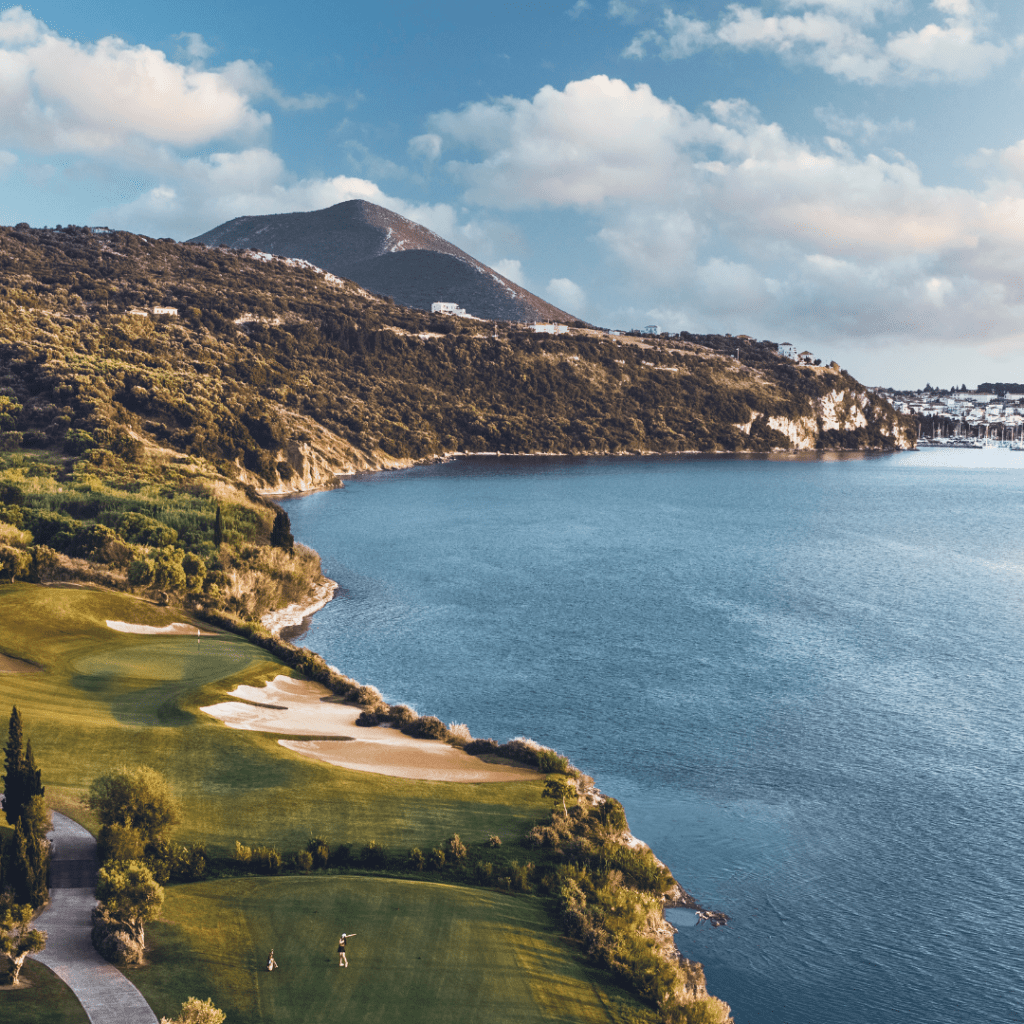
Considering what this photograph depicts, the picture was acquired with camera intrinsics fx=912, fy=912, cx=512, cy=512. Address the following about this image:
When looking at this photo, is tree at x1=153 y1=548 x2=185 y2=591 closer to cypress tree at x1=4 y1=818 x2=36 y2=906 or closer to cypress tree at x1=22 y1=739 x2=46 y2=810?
cypress tree at x1=22 y1=739 x2=46 y2=810

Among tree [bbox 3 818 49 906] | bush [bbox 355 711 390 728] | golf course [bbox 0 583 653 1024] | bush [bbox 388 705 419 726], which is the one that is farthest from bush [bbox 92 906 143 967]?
bush [bbox 388 705 419 726]

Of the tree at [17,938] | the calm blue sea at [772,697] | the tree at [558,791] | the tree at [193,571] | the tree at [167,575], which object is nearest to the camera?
the tree at [17,938]

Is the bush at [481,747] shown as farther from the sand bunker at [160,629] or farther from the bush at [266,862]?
the sand bunker at [160,629]

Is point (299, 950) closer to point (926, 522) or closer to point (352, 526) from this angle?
point (352, 526)

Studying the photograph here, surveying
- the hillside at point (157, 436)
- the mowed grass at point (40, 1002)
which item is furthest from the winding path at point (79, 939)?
the hillside at point (157, 436)

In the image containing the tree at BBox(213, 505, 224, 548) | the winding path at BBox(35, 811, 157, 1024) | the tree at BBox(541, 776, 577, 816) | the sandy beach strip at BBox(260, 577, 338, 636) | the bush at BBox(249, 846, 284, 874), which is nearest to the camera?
the winding path at BBox(35, 811, 157, 1024)
